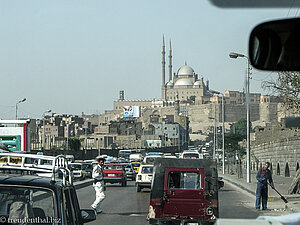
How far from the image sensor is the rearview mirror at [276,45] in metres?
2.15

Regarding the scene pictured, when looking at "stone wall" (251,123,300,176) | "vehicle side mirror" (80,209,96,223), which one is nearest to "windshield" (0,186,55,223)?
"vehicle side mirror" (80,209,96,223)

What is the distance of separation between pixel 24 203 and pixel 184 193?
9171 millimetres

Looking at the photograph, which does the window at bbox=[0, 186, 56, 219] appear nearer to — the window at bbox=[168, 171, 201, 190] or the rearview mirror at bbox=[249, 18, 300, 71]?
the rearview mirror at bbox=[249, 18, 300, 71]

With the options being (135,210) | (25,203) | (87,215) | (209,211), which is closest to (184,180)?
(209,211)

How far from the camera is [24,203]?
16.3ft

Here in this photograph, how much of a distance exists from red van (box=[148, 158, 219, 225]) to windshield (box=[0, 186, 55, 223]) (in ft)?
28.7

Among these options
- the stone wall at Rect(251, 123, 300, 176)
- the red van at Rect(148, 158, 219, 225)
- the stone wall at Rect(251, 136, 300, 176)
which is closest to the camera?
the red van at Rect(148, 158, 219, 225)

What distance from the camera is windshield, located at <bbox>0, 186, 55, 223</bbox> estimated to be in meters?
4.91

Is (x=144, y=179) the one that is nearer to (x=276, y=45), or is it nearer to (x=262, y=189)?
(x=262, y=189)

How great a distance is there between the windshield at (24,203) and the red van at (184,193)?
345 inches

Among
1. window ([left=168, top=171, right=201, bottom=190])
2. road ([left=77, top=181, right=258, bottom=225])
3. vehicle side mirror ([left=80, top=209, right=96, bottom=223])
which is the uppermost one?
vehicle side mirror ([left=80, top=209, right=96, bottom=223])

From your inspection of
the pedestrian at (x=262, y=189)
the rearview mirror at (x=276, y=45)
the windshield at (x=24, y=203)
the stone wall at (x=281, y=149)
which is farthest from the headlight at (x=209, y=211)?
the stone wall at (x=281, y=149)

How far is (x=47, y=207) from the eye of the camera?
4.97 metres

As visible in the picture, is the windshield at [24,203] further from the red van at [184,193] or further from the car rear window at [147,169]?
the car rear window at [147,169]
